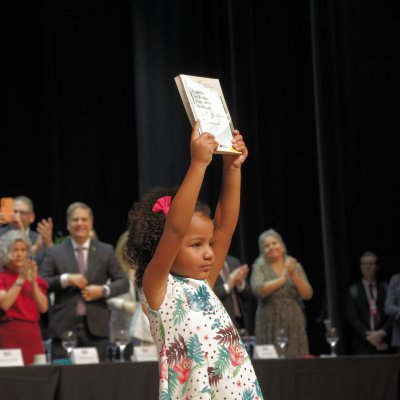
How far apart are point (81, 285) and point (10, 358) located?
1.08m

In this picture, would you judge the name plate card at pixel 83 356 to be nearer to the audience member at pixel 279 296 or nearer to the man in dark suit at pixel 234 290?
the man in dark suit at pixel 234 290

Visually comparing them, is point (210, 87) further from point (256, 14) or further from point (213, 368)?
point (256, 14)

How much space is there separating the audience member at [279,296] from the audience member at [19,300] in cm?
157

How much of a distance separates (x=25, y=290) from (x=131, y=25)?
Result: 393 cm

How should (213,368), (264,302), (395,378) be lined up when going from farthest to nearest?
(264,302), (395,378), (213,368)

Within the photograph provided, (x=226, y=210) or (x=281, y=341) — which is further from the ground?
(x=226, y=210)

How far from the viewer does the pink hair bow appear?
2.37m

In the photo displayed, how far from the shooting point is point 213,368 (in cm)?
222

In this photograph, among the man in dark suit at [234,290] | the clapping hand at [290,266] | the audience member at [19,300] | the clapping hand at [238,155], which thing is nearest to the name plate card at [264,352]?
the man in dark suit at [234,290]

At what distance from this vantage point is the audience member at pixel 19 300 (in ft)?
15.7

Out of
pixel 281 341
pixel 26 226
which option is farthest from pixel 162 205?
pixel 26 226

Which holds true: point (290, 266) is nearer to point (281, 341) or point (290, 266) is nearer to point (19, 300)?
point (281, 341)

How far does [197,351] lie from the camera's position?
222cm

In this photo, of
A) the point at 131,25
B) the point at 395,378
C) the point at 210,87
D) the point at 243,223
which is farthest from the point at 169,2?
the point at 210,87
